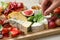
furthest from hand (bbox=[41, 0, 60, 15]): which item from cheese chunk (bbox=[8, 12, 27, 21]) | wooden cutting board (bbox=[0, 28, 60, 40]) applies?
cheese chunk (bbox=[8, 12, 27, 21])

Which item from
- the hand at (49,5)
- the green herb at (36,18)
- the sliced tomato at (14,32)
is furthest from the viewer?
the green herb at (36,18)

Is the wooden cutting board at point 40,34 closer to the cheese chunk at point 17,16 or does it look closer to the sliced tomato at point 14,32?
the sliced tomato at point 14,32

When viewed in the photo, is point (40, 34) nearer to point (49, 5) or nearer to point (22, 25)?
point (22, 25)

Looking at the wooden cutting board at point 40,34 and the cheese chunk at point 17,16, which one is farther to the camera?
the cheese chunk at point 17,16

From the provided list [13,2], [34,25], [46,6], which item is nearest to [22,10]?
[13,2]

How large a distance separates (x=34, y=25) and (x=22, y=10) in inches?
10.3

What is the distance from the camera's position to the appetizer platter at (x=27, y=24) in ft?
3.82

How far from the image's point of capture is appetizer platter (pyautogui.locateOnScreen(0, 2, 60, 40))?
116cm

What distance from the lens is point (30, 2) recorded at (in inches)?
61.5

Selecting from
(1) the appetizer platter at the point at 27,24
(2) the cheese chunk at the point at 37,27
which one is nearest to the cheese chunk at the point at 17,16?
(1) the appetizer platter at the point at 27,24

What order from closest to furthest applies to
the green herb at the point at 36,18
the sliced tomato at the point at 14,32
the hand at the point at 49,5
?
the hand at the point at 49,5
the sliced tomato at the point at 14,32
the green herb at the point at 36,18

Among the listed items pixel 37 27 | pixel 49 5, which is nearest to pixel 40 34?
pixel 37 27

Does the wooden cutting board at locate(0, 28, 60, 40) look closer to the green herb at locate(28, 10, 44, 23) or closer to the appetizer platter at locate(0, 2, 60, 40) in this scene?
the appetizer platter at locate(0, 2, 60, 40)

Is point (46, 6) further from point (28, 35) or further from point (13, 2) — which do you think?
point (13, 2)
